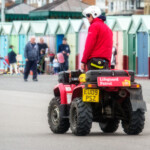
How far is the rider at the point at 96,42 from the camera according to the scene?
11625mm

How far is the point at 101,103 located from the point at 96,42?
1.10 meters

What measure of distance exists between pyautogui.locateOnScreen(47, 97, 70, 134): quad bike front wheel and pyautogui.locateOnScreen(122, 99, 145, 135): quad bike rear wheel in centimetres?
89

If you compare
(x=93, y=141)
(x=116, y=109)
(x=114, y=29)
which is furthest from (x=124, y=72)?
(x=114, y=29)

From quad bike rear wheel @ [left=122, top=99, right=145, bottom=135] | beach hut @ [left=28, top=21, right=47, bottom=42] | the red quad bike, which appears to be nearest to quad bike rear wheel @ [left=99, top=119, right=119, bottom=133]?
the red quad bike

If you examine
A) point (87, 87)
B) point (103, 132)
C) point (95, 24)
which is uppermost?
point (95, 24)

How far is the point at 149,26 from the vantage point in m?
35.4

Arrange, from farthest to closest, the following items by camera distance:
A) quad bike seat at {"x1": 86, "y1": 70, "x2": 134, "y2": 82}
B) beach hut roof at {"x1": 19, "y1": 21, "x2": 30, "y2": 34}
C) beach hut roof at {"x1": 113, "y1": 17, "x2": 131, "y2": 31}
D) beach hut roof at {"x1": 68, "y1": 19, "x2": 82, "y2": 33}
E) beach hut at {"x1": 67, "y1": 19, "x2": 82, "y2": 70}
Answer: beach hut roof at {"x1": 19, "y1": 21, "x2": 30, "y2": 34} < beach hut at {"x1": 67, "y1": 19, "x2": 82, "y2": 70} < beach hut roof at {"x1": 68, "y1": 19, "x2": 82, "y2": 33} < beach hut roof at {"x1": 113, "y1": 17, "x2": 131, "y2": 31} < quad bike seat at {"x1": 86, "y1": 70, "x2": 134, "y2": 82}

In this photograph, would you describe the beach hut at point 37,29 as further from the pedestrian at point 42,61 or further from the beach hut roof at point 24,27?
the pedestrian at point 42,61

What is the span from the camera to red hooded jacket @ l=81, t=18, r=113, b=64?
1162 cm

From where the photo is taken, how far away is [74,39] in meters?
43.3

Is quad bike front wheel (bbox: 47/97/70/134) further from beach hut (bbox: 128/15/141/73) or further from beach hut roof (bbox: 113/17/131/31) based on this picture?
beach hut roof (bbox: 113/17/131/31)

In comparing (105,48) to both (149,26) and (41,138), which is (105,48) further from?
(149,26)

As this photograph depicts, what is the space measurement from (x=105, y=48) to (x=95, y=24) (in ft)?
1.22

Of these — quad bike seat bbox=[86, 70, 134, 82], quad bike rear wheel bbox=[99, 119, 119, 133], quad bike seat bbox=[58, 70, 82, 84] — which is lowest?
quad bike rear wheel bbox=[99, 119, 119, 133]
